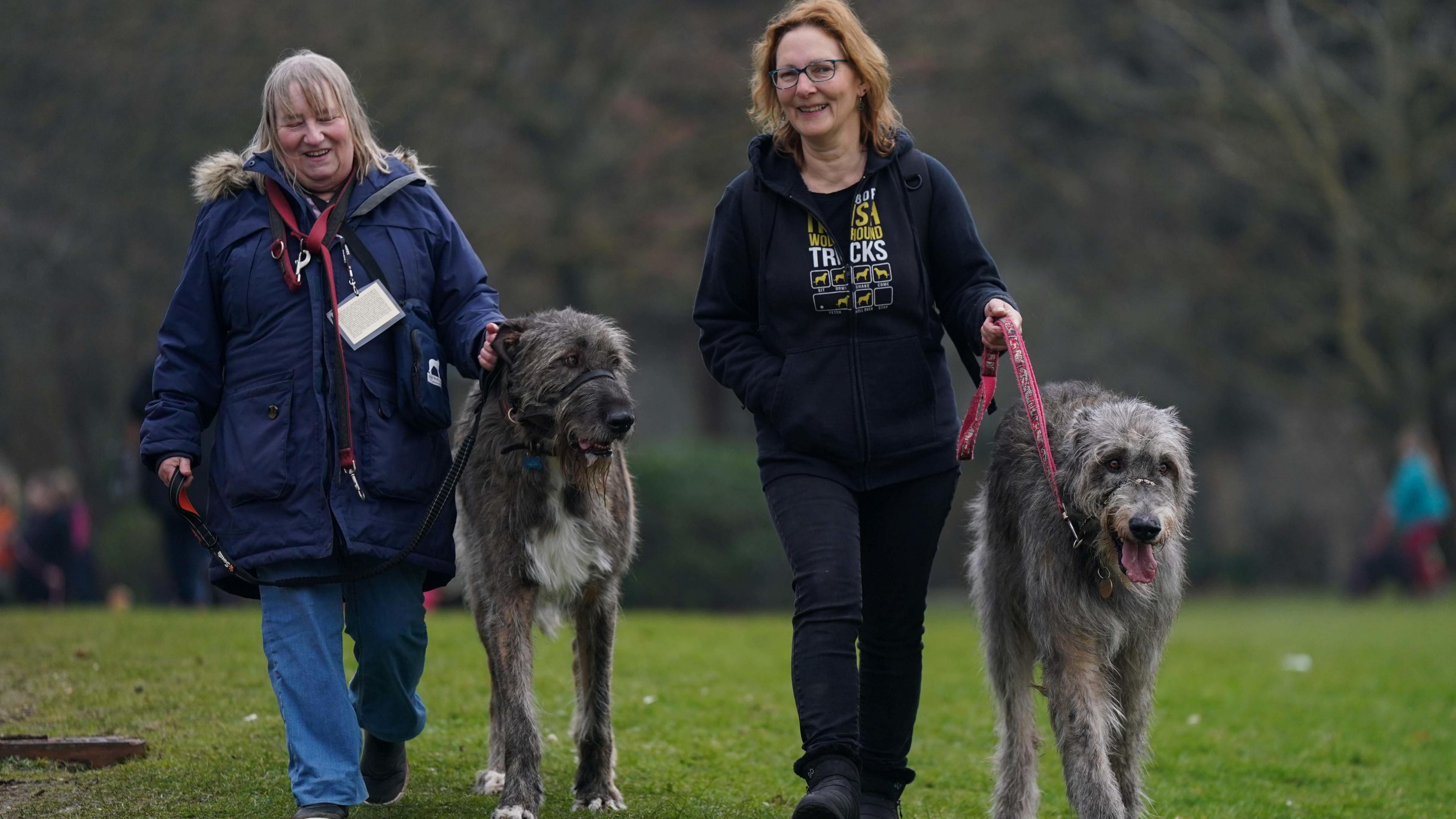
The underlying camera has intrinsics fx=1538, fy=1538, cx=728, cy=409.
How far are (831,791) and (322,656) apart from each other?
172 centimetres

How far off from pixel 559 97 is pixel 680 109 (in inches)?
77.8

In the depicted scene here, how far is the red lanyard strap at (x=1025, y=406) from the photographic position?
16.3 feet

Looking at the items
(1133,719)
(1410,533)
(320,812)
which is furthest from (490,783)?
(1410,533)

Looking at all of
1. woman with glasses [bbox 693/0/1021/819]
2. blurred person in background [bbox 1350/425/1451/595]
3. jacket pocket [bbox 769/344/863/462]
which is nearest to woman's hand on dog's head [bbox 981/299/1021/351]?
woman with glasses [bbox 693/0/1021/819]

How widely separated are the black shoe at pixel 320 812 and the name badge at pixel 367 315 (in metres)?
1.47

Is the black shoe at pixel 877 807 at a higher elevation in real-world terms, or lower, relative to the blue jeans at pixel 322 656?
lower

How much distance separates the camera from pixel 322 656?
502 cm

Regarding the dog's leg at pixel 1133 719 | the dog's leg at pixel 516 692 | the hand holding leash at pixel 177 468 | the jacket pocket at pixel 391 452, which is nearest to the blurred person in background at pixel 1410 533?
the dog's leg at pixel 1133 719

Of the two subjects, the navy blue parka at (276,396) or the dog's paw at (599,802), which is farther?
the dog's paw at (599,802)

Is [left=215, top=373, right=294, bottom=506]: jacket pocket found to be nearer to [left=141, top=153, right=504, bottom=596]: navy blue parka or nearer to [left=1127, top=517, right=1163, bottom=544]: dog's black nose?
[left=141, top=153, right=504, bottom=596]: navy blue parka

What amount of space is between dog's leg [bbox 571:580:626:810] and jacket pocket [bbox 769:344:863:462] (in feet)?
3.95

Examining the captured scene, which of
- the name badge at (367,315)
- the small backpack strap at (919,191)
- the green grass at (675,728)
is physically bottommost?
the green grass at (675,728)

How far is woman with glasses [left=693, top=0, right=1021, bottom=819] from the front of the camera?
4.98m

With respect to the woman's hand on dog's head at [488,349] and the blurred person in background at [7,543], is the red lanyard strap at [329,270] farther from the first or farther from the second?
the blurred person in background at [7,543]
